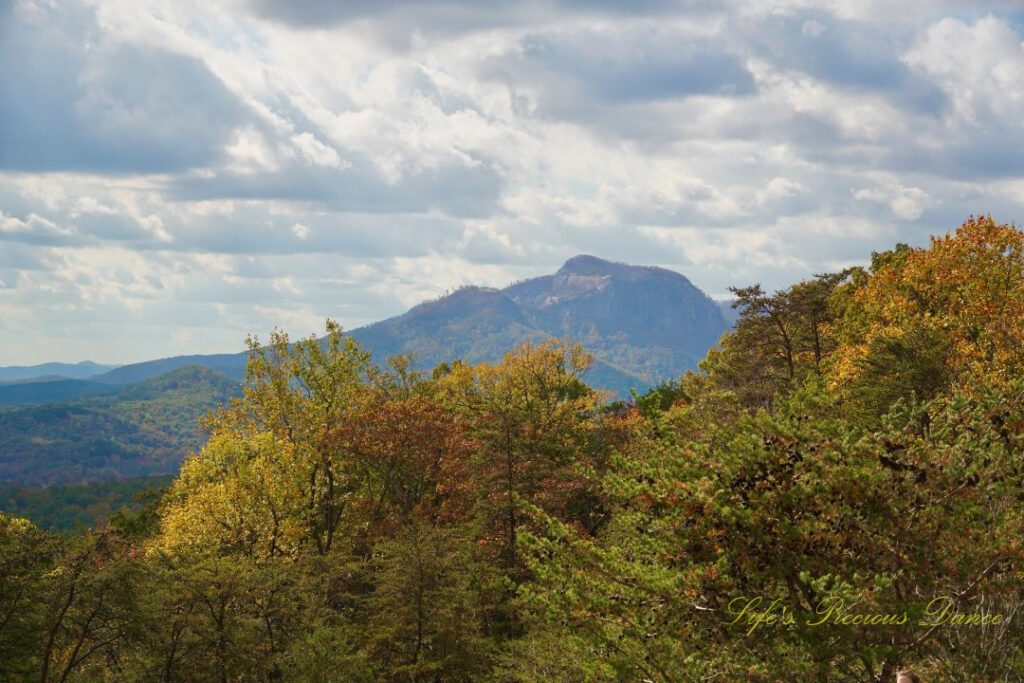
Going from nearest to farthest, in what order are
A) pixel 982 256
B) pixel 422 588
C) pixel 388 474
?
pixel 422 588
pixel 982 256
pixel 388 474

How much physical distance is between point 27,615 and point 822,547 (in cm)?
2448

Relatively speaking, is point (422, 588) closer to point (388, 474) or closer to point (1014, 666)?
point (388, 474)

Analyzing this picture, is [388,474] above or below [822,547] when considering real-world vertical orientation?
below

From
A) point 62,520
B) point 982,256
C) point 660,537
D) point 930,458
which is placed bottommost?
point 62,520

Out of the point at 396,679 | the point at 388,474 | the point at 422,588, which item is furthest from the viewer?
the point at 388,474

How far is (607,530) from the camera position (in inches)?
1226

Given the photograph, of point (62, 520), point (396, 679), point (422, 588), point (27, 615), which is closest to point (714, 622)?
point (422, 588)

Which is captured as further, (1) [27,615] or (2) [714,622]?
(1) [27,615]

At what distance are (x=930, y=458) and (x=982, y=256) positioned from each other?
2753cm

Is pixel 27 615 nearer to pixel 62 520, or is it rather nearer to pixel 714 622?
pixel 714 622

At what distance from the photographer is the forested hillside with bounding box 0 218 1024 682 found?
12383mm

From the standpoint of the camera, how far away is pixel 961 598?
13.0 metres

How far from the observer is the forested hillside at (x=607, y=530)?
12.4 meters

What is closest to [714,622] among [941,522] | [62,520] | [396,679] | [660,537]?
[660,537]
